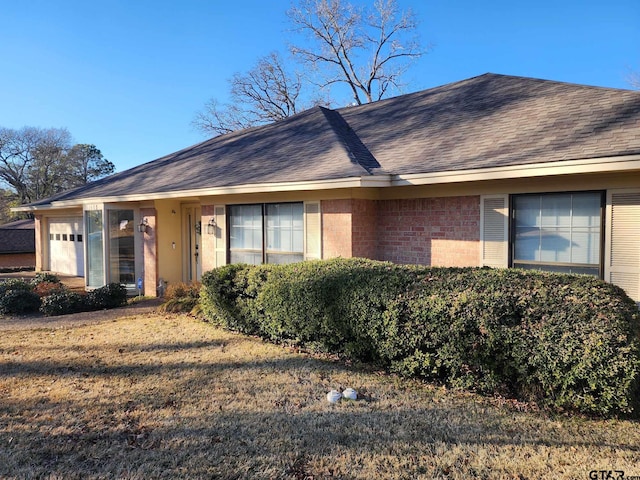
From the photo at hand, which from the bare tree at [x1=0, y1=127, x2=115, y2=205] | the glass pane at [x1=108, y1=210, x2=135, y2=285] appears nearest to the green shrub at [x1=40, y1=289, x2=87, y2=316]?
the glass pane at [x1=108, y1=210, x2=135, y2=285]

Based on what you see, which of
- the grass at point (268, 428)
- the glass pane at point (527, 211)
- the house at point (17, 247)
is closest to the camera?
the grass at point (268, 428)

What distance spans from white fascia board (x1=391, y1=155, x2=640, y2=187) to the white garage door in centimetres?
1426

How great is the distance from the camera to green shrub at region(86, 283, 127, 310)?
10188mm

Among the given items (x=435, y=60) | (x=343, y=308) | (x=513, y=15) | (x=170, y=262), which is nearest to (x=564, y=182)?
(x=343, y=308)

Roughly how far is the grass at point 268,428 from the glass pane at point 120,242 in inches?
259

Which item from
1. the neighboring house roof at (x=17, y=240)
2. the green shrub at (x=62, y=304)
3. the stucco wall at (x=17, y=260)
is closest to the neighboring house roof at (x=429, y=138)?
the green shrub at (x=62, y=304)

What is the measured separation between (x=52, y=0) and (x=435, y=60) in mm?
22184

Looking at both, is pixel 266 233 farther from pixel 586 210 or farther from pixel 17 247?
pixel 17 247

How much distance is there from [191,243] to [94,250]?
2.94m

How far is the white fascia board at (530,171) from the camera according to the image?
5.50m

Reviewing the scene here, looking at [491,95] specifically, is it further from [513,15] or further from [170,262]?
[513,15]

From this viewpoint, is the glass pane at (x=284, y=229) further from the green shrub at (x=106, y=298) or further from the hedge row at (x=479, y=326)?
the green shrub at (x=106, y=298)

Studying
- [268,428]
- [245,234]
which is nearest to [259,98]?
[245,234]

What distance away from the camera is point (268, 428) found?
3953 millimetres
